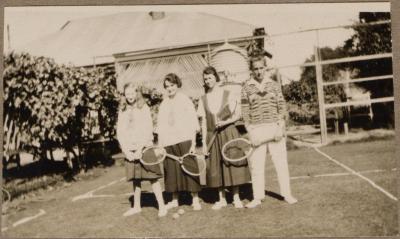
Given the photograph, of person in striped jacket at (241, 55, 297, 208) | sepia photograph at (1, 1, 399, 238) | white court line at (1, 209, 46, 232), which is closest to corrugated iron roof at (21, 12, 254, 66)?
sepia photograph at (1, 1, 399, 238)

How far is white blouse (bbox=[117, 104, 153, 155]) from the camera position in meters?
3.89


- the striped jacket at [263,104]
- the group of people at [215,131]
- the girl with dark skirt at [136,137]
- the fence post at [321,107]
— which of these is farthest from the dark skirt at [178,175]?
the fence post at [321,107]

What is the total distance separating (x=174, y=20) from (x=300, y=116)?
493 cm

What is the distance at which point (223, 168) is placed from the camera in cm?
382

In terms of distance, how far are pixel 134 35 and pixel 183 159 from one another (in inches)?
234

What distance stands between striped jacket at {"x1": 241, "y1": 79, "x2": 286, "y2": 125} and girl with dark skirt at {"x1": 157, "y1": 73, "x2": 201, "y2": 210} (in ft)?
1.68

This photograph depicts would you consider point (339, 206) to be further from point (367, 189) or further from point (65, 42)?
point (65, 42)

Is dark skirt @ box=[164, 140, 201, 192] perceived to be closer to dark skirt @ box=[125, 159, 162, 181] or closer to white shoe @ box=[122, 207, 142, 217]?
dark skirt @ box=[125, 159, 162, 181]

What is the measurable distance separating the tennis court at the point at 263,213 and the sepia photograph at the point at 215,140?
0.7 inches

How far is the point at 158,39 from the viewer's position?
997 centimetres

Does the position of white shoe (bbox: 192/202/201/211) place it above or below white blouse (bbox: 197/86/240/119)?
below

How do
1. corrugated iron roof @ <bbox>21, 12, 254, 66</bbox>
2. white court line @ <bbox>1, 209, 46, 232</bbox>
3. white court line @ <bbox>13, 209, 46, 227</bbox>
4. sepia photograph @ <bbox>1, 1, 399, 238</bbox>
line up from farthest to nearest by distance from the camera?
corrugated iron roof @ <bbox>21, 12, 254, 66</bbox>
white court line @ <bbox>13, 209, 46, 227</bbox>
white court line @ <bbox>1, 209, 46, 232</bbox>
sepia photograph @ <bbox>1, 1, 399, 238</bbox>

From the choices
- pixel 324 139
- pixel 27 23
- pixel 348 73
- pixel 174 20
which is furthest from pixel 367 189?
pixel 174 20

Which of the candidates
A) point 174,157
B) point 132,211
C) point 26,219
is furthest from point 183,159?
point 26,219
